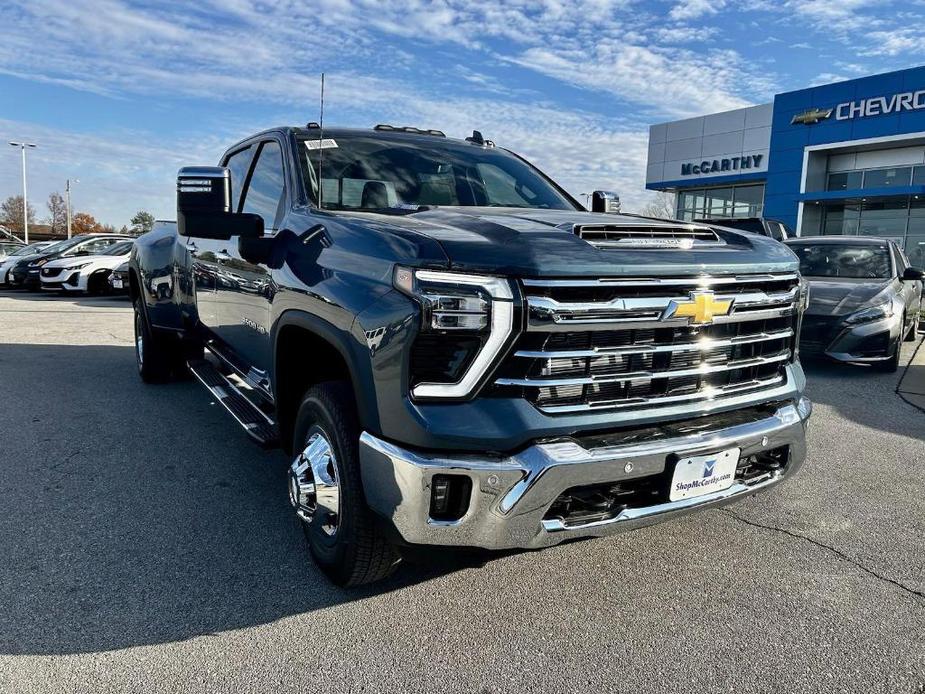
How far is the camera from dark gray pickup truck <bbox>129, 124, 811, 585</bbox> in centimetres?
223

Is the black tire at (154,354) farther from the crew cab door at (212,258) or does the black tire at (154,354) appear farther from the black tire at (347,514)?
the black tire at (347,514)

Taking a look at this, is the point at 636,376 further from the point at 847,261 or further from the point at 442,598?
the point at 847,261

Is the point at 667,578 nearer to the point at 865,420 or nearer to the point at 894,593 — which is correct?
the point at 894,593

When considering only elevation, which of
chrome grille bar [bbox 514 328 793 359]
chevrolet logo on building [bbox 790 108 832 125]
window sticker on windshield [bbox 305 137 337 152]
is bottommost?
chrome grille bar [bbox 514 328 793 359]

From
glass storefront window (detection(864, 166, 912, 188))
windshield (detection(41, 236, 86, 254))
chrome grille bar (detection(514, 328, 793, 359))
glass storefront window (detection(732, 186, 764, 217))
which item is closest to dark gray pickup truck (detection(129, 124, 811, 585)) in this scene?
chrome grille bar (detection(514, 328, 793, 359))

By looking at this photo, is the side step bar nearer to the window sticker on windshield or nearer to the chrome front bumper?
the chrome front bumper

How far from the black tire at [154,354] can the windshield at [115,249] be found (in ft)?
39.6

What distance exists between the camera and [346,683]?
2.23 meters

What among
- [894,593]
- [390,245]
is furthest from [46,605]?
[894,593]

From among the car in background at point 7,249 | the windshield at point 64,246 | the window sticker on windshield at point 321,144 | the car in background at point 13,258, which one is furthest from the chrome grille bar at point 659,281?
the car in background at point 7,249

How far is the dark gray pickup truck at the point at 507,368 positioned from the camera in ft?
7.31

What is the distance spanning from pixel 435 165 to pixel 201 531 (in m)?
2.24

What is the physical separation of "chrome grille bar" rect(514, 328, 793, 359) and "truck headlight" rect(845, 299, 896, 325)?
5002mm

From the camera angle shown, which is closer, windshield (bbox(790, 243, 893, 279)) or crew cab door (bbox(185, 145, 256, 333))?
crew cab door (bbox(185, 145, 256, 333))
